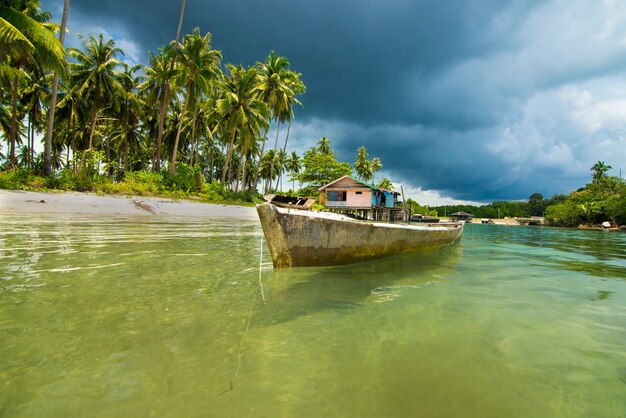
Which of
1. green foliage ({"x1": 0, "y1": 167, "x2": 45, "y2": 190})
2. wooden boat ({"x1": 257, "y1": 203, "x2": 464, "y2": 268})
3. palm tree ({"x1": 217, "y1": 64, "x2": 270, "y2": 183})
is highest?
palm tree ({"x1": 217, "y1": 64, "x2": 270, "y2": 183})

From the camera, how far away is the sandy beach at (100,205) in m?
11.6

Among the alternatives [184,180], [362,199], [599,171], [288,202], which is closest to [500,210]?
[599,171]

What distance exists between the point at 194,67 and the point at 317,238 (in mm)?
21073

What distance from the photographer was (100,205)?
14055 mm

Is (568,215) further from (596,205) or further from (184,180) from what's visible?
(184,180)

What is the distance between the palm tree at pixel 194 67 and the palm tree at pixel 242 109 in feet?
7.98

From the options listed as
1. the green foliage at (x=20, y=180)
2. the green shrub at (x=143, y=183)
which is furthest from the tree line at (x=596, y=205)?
the green foliage at (x=20, y=180)

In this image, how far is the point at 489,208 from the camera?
330ft

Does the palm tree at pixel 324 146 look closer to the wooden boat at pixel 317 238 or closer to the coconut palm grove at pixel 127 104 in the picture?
the coconut palm grove at pixel 127 104

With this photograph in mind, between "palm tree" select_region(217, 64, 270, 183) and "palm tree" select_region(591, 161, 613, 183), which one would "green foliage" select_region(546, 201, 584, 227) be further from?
"palm tree" select_region(217, 64, 270, 183)

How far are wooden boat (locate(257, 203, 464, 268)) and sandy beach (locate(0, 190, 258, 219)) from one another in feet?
41.8

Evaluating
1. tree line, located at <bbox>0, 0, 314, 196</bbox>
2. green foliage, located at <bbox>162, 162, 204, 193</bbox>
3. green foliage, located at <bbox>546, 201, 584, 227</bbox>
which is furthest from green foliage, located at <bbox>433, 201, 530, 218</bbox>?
green foliage, located at <bbox>162, 162, 204, 193</bbox>

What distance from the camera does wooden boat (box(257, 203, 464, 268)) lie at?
4359mm

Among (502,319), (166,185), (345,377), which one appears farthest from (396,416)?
(166,185)
